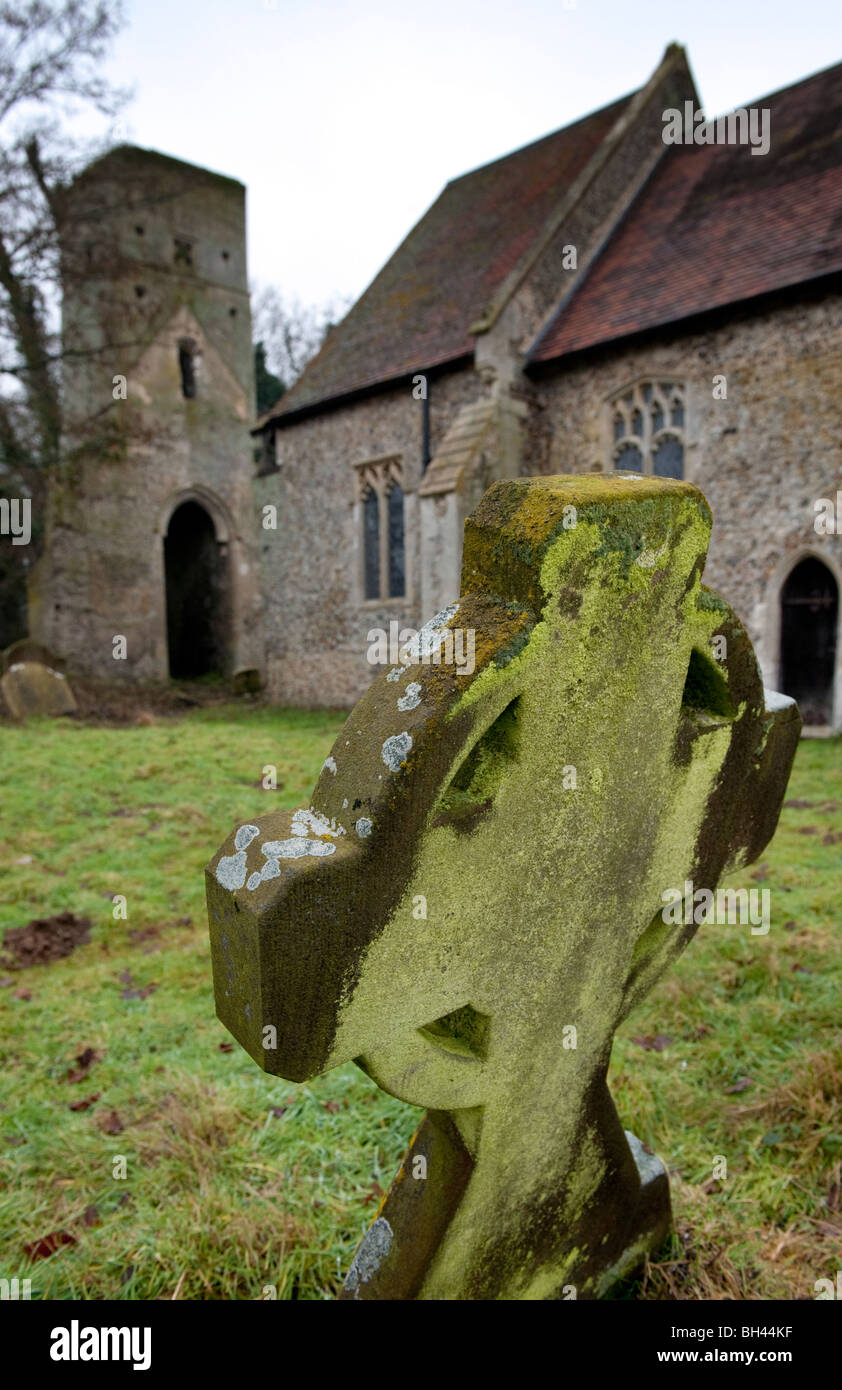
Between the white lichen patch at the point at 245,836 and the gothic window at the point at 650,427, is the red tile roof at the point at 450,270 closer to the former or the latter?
the gothic window at the point at 650,427

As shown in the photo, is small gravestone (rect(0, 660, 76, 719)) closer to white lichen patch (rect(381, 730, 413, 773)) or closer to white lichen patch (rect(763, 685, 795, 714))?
white lichen patch (rect(763, 685, 795, 714))

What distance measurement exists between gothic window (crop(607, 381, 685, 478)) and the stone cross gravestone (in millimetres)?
10122

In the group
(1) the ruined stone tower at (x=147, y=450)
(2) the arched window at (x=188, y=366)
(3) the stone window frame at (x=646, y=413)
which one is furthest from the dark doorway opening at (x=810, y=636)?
(2) the arched window at (x=188, y=366)

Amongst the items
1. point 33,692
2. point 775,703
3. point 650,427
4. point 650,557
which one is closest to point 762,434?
point 650,427

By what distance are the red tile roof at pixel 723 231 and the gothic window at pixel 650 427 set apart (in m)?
0.86

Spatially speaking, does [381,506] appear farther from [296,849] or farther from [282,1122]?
[296,849]

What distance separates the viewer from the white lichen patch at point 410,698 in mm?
1379

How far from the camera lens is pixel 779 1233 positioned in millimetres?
2361

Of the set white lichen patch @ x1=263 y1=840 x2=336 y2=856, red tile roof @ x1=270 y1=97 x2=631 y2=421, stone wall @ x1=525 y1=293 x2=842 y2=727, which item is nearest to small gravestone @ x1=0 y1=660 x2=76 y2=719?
red tile roof @ x1=270 y1=97 x2=631 y2=421

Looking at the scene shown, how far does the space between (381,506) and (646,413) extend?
521 cm

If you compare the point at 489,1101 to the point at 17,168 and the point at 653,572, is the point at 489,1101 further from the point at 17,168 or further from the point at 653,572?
the point at 17,168

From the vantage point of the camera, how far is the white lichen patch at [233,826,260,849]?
4.52 feet
